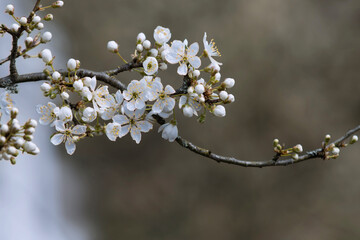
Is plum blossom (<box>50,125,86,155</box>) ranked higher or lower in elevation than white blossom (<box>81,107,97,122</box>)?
lower

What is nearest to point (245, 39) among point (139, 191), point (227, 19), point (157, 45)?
point (227, 19)

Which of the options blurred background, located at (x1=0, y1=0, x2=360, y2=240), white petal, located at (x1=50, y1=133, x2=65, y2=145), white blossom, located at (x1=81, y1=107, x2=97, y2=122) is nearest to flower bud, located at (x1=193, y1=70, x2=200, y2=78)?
white blossom, located at (x1=81, y1=107, x2=97, y2=122)

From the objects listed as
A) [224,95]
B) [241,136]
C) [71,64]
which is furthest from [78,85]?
[241,136]

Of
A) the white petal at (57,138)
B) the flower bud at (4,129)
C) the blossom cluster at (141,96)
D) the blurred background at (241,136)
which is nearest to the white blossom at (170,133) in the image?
the blossom cluster at (141,96)

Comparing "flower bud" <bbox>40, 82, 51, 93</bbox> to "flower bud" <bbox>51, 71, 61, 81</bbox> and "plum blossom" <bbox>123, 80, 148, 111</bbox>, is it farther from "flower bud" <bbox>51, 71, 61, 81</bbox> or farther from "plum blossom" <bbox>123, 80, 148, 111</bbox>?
"plum blossom" <bbox>123, 80, 148, 111</bbox>

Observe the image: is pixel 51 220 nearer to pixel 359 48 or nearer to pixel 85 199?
pixel 85 199

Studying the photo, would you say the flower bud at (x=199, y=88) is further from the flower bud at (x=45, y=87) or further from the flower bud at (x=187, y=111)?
the flower bud at (x=45, y=87)

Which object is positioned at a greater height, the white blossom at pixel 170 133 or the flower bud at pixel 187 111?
the flower bud at pixel 187 111
